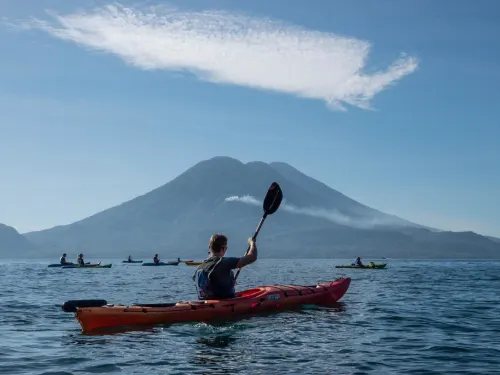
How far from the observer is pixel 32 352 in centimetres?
1227

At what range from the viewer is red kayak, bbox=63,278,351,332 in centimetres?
1477

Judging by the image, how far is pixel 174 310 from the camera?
51.4 ft

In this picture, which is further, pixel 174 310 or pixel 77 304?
pixel 174 310

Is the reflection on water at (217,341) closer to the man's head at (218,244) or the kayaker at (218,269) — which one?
the kayaker at (218,269)

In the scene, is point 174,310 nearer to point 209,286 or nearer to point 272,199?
point 209,286

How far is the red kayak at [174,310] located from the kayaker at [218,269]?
12.2 inches

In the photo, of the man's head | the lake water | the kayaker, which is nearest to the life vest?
the kayaker

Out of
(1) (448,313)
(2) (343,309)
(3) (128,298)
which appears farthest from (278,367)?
(3) (128,298)

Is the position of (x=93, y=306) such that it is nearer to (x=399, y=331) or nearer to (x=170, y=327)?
(x=170, y=327)

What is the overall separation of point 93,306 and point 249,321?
4.38m

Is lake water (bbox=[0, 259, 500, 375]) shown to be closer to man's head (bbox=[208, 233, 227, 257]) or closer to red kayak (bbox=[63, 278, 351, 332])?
red kayak (bbox=[63, 278, 351, 332])

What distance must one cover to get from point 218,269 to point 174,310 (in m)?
1.73

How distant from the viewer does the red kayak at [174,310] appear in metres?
A: 14.8

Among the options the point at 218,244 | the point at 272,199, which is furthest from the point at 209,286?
the point at 272,199
